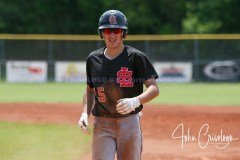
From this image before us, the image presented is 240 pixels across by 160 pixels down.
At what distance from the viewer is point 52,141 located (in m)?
9.60

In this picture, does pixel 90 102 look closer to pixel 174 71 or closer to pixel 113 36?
pixel 113 36

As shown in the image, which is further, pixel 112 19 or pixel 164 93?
pixel 164 93

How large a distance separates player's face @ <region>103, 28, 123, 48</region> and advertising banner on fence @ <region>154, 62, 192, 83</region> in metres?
18.1

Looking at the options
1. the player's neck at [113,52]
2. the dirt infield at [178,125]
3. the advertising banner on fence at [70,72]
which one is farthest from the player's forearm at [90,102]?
the advertising banner on fence at [70,72]

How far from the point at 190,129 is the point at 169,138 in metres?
0.97

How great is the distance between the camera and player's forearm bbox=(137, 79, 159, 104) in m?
4.64

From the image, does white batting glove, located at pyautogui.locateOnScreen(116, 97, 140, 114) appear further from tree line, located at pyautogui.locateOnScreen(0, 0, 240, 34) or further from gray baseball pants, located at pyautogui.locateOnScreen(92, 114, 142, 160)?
tree line, located at pyautogui.locateOnScreen(0, 0, 240, 34)

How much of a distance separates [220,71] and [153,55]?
330 cm

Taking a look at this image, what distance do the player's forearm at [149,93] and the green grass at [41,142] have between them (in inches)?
139

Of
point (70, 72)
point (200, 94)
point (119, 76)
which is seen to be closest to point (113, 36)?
point (119, 76)

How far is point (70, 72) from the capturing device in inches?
938

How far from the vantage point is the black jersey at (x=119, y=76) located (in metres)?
4.77

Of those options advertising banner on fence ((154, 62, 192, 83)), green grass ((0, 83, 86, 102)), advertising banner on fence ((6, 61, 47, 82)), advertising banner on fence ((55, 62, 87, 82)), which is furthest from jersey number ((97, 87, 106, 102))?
advertising banner on fence ((6, 61, 47, 82))

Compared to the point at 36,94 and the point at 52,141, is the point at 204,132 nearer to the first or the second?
the point at 52,141
